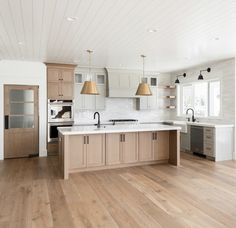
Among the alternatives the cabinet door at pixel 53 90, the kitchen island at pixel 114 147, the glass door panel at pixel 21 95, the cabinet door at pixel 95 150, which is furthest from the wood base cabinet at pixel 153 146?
the glass door panel at pixel 21 95

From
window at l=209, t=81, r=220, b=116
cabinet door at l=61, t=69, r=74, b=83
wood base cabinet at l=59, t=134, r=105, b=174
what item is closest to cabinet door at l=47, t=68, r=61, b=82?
cabinet door at l=61, t=69, r=74, b=83

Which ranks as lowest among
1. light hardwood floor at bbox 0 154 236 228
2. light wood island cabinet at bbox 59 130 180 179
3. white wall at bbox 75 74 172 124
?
light hardwood floor at bbox 0 154 236 228

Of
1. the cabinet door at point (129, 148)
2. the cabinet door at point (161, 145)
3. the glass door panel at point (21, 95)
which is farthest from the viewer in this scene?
the glass door panel at point (21, 95)

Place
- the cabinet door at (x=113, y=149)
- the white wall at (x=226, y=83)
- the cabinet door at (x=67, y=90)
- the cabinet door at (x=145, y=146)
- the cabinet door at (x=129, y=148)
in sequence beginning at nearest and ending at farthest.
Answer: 1. the cabinet door at (x=113, y=149)
2. the cabinet door at (x=129, y=148)
3. the cabinet door at (x=145, y=146)
4. the white wall at (x=226, y=83)
5. the cabinet door at (x=67, y=90)

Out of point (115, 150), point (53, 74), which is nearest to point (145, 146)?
point (115, 150)

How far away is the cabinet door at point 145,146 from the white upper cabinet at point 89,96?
2.31m

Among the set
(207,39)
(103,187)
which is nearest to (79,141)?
(103,187)

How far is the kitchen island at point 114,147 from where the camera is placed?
4.60 metres

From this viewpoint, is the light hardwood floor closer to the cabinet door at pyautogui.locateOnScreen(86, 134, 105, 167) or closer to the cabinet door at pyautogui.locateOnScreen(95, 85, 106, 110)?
the cabinet door at pyautogui.locateOnScreen(86, 134, 105, 167)

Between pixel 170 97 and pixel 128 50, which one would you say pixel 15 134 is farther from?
pixel 170 97

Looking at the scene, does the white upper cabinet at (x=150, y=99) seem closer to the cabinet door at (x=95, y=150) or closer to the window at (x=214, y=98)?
the window at (x=214, y=98)

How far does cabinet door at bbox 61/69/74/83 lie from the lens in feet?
21.5

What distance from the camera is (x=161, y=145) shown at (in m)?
5.43

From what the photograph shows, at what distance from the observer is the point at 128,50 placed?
5070 mm
